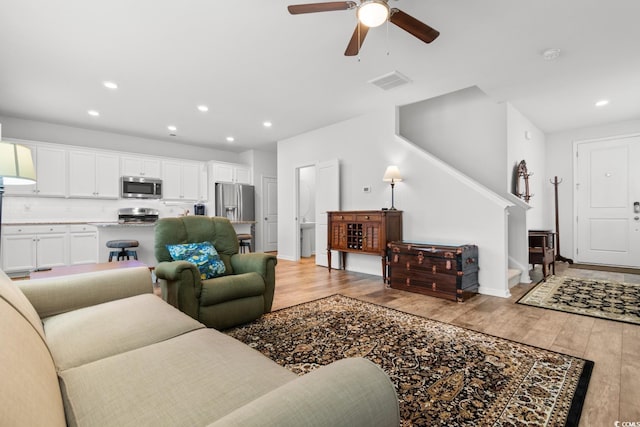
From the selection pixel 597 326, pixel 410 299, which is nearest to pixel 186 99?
pixel 410 299

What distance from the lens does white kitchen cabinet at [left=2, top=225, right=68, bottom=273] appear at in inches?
190

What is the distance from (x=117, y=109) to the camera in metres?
4.92

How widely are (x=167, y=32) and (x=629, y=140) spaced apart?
23.9 ft

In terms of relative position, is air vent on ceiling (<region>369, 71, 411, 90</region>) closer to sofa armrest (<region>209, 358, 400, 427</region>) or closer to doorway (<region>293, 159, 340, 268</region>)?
doorway (<region>293, 159, 340, 268</region>)

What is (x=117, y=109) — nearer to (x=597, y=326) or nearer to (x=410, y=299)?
(x=410, y=299)

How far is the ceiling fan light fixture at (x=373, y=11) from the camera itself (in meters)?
1.93

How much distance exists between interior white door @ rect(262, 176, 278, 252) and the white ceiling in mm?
3144

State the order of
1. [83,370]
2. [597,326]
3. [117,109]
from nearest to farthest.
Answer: [83,370] < [597,326] < [117,109]

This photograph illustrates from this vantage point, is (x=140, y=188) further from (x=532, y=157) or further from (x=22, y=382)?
(x=532, y=157)

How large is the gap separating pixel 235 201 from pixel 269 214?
105 centimetres

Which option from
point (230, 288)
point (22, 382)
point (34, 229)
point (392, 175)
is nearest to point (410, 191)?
point (392, 175)

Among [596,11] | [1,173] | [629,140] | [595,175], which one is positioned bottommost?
[1,173]

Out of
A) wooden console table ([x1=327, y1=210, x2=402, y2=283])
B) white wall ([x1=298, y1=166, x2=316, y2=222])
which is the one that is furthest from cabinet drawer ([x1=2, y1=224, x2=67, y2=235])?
white wall ([x1=298, y1=166, x2=316, y2=222])

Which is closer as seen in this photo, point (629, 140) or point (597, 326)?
point (597, 326)
